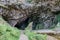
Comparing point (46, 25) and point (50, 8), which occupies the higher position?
point (50, 8)

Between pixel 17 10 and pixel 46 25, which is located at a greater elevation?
pixel 17 10

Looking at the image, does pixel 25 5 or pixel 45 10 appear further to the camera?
pixel 45 10

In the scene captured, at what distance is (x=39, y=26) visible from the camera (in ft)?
29.3

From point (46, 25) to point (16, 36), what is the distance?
4043 millimetres

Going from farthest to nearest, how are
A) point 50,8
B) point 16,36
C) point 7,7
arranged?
point 50,8 → point 7,7 → point 16,36

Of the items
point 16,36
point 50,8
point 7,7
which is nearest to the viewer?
point 16,36

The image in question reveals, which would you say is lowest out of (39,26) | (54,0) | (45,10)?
(39,26)

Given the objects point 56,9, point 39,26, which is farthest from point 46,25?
point 56,9

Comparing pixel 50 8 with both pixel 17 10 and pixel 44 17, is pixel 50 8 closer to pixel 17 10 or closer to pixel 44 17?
pixel 44 17

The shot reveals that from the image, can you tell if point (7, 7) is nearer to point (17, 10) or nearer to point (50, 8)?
point (17, 10)

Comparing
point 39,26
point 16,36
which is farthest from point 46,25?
point 16,36

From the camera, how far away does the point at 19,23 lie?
29.3 ft

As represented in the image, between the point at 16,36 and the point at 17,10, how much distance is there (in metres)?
3.54

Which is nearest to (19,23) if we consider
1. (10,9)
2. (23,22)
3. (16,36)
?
(23,22)
